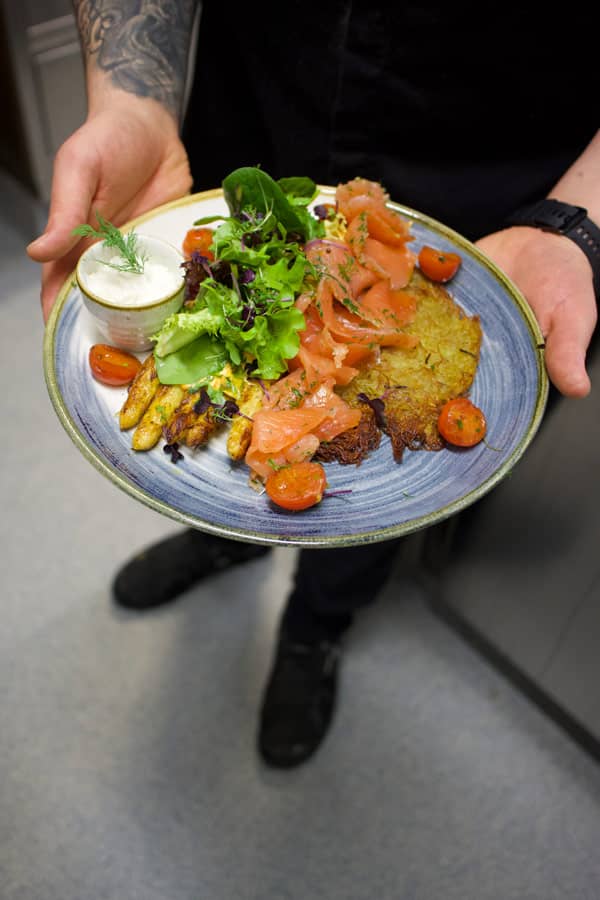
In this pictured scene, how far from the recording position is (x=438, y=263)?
175 centimetres

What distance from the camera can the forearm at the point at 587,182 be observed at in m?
1.71

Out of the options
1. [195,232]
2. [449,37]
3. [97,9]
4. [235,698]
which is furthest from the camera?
[235,698]

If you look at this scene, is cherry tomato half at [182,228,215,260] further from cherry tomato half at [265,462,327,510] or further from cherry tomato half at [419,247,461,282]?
cherry tomato half at [265,462,327,510]

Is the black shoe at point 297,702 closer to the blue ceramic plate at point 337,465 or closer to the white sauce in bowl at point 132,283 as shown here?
the blue ceramic plate at point 337,465

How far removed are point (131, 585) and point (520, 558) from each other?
1.41 metres

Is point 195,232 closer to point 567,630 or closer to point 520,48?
point 520,48

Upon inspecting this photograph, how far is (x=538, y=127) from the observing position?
1769 mm

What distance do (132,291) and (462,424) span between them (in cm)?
75

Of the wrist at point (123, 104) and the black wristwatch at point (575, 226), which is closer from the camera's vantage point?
the black wristwatch at point (575, 226)

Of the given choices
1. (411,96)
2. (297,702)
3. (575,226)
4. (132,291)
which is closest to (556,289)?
(575,226)

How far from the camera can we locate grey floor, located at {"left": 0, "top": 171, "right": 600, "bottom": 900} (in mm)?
2246

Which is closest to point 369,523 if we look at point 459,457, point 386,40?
point 459,457

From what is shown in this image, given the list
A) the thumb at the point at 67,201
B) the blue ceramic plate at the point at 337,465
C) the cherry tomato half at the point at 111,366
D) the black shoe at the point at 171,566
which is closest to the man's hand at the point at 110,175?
the thumb at the point at 67,201

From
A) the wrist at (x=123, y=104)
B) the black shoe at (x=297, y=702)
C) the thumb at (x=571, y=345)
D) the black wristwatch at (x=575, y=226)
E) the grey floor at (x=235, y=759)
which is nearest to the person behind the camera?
the thumb at (x=571, y=345)
